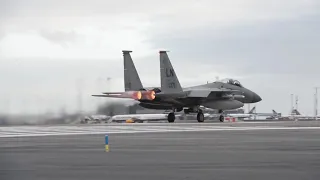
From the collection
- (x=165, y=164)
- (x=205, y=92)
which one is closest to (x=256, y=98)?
(x=205, y=92)

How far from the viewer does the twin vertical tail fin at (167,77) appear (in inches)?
2301

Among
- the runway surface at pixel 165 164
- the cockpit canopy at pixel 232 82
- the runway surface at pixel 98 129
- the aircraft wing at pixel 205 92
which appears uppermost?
the cockpit canopy at pixel 232 82

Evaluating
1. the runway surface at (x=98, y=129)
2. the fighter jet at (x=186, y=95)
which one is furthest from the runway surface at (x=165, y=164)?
the fighter jet at (x=186, y=95)

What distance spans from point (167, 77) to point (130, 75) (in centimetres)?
471

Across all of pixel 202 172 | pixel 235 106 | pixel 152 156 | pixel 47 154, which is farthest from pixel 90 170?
pixel 235 106

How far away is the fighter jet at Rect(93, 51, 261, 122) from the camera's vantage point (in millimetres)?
58094

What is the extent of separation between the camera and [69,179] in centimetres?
1177

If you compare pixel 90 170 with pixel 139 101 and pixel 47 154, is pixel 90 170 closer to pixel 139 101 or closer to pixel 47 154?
pixel 47 154

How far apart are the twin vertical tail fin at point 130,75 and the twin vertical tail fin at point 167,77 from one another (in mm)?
3368

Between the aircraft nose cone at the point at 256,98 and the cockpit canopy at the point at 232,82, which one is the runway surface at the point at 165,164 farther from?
the aircraft nose cone at the point at 256,98

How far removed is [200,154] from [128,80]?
4333 centimetres

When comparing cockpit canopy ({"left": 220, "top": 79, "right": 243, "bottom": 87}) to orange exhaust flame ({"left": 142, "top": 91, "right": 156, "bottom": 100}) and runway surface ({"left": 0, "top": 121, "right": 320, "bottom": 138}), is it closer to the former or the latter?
orange exhaust flame ({"left": 142, "top": 91, "right": 156, "bottom": 100})

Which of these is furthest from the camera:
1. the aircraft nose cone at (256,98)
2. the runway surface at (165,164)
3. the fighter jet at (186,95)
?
the aircraft nose cone at (256,98)

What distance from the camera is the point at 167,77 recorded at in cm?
5878
